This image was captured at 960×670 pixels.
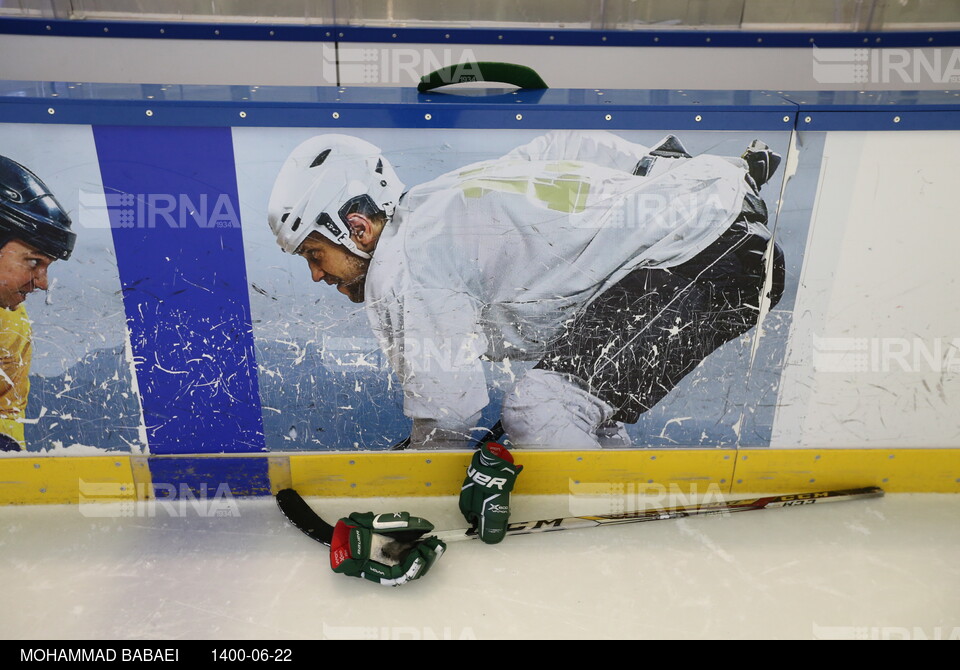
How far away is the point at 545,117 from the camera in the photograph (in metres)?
1.53

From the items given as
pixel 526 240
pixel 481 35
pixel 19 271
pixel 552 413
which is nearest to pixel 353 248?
pixel 526 240

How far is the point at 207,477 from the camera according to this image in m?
1.85

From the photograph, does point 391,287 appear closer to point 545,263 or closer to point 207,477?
point 545,263

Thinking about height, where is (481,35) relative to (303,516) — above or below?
above

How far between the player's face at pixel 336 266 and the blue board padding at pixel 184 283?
6.7 inches

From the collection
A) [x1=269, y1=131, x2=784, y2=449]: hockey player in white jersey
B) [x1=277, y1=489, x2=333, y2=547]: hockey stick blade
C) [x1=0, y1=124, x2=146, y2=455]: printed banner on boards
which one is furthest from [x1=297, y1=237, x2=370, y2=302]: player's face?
[x1=277, y1=489, x2=333, y2=547]: hockey stick blade

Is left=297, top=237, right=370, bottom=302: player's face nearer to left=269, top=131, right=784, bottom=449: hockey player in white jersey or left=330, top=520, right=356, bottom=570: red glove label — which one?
left=269, top=131, right=784, bottom=449: hockey player in white jersey

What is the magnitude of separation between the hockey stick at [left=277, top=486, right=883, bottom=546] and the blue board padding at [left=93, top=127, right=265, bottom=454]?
21 cm

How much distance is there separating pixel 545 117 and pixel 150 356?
1.15 meters

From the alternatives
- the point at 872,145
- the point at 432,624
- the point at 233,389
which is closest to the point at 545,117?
the point at 872,145

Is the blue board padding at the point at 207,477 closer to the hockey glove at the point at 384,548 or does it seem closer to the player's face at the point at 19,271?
the hockey glove at the point at 384,548

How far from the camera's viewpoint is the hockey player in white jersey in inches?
62.6

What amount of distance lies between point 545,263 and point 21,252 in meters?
1.26

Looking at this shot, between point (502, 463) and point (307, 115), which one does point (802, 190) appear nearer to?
point (502, 463)
